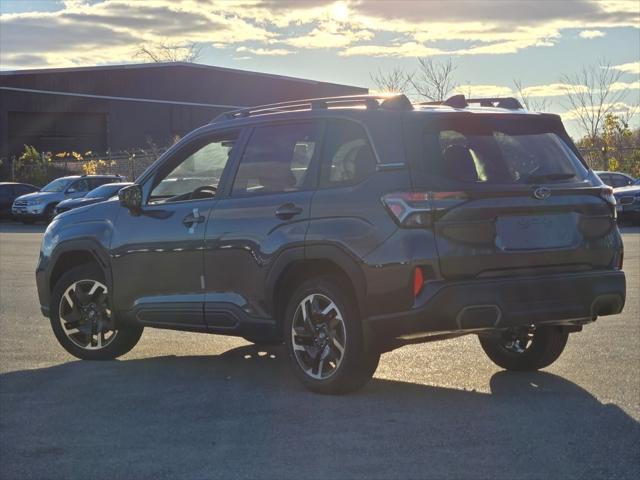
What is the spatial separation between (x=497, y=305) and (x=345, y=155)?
56.3 inches

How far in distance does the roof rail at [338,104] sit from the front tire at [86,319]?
173 centimetres

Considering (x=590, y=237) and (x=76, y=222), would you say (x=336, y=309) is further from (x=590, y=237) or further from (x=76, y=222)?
(x=76, y=222)

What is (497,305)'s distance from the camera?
251 inches

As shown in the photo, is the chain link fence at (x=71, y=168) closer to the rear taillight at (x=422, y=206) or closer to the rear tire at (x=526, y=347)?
the rear tire at (x=526, y=347)

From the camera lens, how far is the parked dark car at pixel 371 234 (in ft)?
21.0

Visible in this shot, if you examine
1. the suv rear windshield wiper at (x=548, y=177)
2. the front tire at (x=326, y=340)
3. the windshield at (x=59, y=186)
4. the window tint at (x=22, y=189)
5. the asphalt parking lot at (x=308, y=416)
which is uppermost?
the suv rear windshield wiper at (x=548, y=177)

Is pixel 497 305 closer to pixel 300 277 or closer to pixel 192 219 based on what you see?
pixel 300 277

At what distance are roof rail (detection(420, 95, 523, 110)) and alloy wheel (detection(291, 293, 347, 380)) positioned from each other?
1645 mm

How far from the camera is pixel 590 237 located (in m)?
6.86

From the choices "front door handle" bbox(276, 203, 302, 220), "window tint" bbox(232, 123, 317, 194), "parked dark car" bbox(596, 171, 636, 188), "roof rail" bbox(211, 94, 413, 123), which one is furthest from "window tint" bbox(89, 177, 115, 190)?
"front door handle" bbox(276, 203, 302, 220)

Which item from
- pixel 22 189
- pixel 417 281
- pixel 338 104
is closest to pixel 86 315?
pixel 338 104

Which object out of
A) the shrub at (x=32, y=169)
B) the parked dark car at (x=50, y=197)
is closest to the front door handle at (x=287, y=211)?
the parked dark car at (x=50, y=197)

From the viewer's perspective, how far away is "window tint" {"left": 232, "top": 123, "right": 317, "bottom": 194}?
720 cm

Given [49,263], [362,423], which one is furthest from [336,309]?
[49,263]
